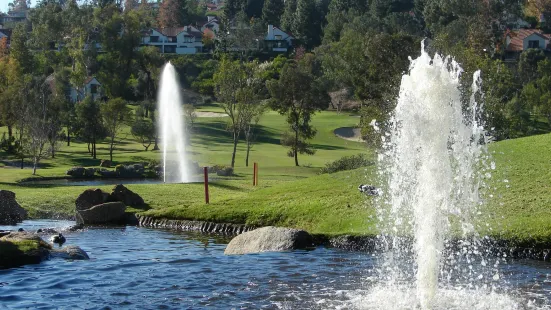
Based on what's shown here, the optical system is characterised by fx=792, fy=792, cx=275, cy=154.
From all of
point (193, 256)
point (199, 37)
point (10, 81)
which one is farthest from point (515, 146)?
point (199, 37)

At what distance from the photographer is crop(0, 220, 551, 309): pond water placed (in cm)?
1930

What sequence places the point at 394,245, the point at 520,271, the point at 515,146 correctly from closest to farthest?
the point at 520,271 → the point at 394,245 → the point at 515,146

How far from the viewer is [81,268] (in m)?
23.3

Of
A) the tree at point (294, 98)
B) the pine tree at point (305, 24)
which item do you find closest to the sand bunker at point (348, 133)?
the tree at point (294, 98)

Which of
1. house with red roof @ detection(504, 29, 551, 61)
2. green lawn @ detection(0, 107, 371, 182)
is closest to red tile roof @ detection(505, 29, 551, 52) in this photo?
house with red roof @ detection(504, 29, 551, 61)

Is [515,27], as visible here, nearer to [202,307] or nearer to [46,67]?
[46,67]

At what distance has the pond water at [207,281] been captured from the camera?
1930cm

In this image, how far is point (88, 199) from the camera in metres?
34.8

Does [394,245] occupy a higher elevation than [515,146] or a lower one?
lower

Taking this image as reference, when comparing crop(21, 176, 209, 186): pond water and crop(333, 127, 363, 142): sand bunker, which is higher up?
crop(333, 127, 363, 142): sand bunker

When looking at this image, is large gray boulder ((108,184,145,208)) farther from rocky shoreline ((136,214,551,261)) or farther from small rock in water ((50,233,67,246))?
small rock in water ((50,233,67,246))

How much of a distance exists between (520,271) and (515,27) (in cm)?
13967

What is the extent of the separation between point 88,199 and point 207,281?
14732 millimetres

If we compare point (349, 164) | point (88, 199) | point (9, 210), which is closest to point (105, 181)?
point (349, 164)
